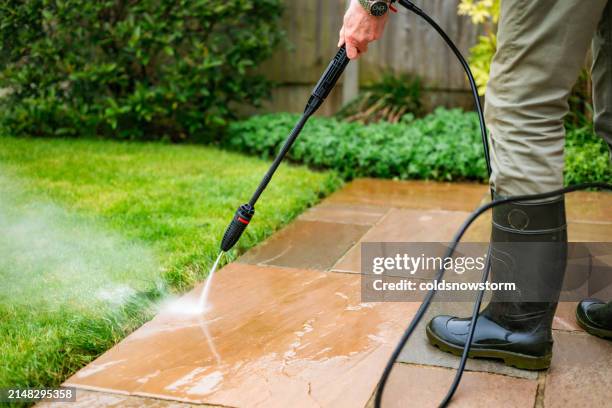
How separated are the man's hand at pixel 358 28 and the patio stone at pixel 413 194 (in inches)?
69.1

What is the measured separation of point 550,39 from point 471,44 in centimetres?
383

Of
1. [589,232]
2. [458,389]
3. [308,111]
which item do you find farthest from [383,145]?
[458,389]

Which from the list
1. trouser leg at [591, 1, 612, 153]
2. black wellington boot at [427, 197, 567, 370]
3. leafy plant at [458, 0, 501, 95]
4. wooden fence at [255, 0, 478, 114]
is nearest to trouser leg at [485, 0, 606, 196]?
black wellington boot at [427, 197, 567, 370]

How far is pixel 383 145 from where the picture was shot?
172 inches

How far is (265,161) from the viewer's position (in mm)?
4445

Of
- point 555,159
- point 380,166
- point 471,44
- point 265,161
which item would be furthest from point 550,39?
point 471,44

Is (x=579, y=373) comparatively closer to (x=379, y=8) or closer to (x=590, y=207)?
(x=379, y=8)

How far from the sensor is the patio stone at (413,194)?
354cm

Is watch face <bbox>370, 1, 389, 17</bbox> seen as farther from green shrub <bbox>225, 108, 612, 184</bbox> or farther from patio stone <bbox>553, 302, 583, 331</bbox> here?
green shrub <bbox>225, 108, 612, 184</bbox>

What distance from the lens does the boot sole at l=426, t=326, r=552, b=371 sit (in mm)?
1729

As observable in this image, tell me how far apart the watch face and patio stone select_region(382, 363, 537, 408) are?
0.90 metres

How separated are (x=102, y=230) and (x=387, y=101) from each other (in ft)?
10.1

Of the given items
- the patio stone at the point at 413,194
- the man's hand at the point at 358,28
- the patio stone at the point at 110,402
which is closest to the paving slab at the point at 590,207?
the patio stone at the point at 413,194

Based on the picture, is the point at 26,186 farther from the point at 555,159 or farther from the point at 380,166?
the point at 555,159
